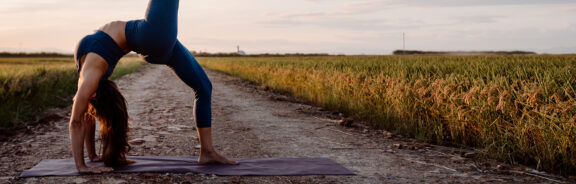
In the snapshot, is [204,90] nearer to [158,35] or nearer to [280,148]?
[158,35]

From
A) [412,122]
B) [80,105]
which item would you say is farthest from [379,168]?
[80,105]

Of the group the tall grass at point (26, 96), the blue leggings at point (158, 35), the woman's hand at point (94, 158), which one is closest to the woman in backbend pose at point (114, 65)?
the blue leggings at point (158, 35)

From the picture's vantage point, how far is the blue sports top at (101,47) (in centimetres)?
345

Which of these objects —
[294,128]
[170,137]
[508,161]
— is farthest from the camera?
[294,128]

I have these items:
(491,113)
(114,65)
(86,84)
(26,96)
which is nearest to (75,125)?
(86,84)

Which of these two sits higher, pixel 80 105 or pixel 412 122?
pixel 80 105

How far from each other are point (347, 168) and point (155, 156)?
198 centimetres

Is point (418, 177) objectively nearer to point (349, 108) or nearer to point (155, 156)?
point (155, 156)

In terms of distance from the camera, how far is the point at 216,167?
4070mm

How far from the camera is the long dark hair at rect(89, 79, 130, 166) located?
3879mm

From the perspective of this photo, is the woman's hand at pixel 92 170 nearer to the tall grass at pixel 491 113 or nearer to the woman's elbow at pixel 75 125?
the woman's elbow at pixel 75 125

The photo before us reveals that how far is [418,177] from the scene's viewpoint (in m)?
3.87

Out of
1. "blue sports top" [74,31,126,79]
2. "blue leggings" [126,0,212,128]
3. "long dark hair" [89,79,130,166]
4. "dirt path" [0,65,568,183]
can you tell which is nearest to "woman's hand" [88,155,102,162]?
"long dark hair" [89,79,130,166]

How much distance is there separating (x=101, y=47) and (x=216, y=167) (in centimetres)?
145
